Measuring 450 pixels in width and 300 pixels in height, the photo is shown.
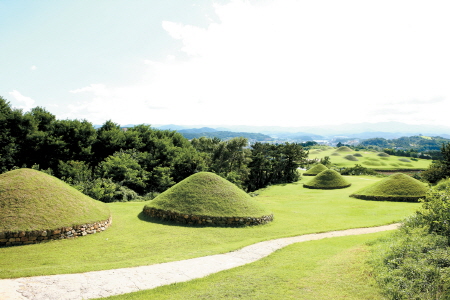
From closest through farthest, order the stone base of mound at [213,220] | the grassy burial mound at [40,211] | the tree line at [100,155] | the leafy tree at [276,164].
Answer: the grassy burial mound at [40,211]
the stone base of mound at [213,220]
the tree line at [100,155]
the leafy tree at [276,164]

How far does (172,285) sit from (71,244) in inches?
334

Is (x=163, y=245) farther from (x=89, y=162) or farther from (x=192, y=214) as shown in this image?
(x=89, y=162)

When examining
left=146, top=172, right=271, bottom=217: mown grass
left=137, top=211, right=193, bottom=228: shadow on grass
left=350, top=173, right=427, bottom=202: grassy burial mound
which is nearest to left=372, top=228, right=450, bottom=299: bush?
left=146, top=172, right=271, bottom=217: mown grass

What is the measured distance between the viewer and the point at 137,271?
33.4 feet

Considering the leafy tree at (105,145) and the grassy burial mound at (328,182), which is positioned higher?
the leafy tree at (105,145)

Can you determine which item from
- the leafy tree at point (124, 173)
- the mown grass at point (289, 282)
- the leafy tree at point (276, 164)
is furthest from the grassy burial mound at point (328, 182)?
the mown grass at point (289, 282)

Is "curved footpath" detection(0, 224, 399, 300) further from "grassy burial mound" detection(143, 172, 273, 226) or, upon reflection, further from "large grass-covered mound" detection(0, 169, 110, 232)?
"grassy burial mound" detection(143, 172, 273, 226)

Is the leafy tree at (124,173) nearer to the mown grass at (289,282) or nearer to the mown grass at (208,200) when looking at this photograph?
the mown grass at (208,200)

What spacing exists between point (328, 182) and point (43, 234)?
1594 inches

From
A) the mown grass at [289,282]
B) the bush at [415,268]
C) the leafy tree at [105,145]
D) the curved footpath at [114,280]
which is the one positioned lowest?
the curved footpath at [114,280]

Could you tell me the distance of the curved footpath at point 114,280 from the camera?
27.4 ft

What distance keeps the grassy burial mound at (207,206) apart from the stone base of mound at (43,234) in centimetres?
538

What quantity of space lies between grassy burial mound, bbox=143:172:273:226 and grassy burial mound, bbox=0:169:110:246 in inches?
173

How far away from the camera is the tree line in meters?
33.1
